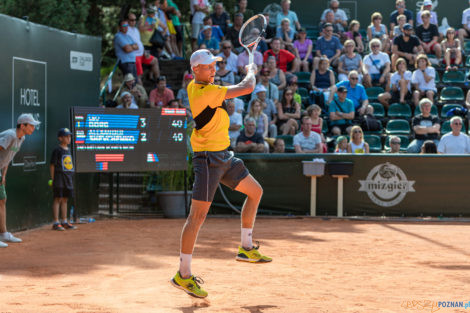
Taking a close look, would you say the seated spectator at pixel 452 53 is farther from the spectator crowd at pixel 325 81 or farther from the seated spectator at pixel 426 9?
the seated spectator at pixel 426 9

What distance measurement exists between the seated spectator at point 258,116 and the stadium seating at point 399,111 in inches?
148

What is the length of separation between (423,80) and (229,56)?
15.9ft

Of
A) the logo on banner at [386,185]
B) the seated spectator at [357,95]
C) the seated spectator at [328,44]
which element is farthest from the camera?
the seated spectator at [328,44]

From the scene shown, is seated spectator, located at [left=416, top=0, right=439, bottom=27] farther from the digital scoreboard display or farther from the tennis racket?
the tennis racket

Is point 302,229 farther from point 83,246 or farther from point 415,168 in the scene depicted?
point 83,246

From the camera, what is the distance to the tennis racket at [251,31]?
7668mm

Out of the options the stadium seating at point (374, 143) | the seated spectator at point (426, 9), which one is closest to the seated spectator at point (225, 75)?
the stadium seating at point (374, 143)

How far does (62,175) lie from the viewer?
1209cm

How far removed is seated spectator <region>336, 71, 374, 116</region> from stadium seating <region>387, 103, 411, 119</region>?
855mm

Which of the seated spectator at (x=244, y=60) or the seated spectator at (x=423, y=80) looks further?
the seated spectator at (x=244, y=60)

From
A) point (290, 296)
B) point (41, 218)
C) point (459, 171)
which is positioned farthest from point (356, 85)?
point (290, 296)

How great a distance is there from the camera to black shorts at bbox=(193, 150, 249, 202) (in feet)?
21.5

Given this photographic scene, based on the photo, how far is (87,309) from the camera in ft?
19.9

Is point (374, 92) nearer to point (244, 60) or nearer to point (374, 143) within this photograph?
point (374, 143)
